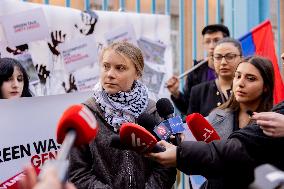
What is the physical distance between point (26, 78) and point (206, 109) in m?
1.34

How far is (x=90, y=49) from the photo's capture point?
150 inches

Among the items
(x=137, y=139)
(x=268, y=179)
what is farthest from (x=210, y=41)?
→ (x=268, y=179)

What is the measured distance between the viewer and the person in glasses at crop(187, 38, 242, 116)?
3830mm

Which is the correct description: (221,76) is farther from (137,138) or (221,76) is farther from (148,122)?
(137,138)

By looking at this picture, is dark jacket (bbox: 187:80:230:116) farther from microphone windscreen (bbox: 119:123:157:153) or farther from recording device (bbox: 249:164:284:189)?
recording device (bbox: 249:164:284:189)

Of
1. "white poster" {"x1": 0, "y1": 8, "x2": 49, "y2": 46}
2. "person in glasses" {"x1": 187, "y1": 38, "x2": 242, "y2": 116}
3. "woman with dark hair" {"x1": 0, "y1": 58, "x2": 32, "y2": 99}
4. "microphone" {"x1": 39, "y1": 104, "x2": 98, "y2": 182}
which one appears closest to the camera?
"microphone" {"x1": 39, "y1": 104, "x2": 98, "y2": 182}

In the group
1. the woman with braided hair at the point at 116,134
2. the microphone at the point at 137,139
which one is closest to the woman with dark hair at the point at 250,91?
the woman with braided hair at the point at 116,134

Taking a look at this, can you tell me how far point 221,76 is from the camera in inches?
153

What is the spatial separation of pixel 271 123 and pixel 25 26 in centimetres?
182

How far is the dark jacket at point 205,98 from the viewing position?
12.9ft

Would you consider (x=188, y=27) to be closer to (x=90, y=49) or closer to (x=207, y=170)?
(x=90, y=49)

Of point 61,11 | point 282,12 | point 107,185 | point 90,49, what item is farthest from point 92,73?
point 282,12

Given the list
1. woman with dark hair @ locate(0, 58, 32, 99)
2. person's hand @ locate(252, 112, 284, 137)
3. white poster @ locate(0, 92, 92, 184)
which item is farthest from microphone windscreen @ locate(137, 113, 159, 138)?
woman with dark hair @ locate(0, 58, 32, 99)

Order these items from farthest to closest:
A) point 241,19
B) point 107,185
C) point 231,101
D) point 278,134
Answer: point 241,19 < point 231,101 < point 107,185 < point 278,134
